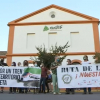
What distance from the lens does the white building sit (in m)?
23.0

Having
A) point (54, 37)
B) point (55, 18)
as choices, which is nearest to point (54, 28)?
point (54, 37)

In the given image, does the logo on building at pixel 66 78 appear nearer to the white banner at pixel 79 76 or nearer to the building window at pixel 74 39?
the white banner at pixel 79 76

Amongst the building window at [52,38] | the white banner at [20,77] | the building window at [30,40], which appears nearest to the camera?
the white banner at [20,77]

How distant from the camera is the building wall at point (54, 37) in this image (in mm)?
23188

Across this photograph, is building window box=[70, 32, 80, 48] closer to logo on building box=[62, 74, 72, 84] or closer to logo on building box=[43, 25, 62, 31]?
logo on building box=[43, 25, 62, 31]

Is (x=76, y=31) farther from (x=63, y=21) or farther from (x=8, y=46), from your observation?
(x=8, y=46)

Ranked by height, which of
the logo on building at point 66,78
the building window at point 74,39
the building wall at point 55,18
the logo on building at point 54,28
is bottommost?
the logo on building at point 66,78

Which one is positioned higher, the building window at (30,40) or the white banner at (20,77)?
the building window at (30,40)

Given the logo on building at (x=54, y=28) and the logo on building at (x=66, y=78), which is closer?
the logo on building at (x=66, y=78)

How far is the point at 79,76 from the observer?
30.0 feet

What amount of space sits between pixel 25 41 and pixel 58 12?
6.62m

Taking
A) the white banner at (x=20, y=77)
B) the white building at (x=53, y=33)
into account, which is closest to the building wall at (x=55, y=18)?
the white building at (x=53, y=33)

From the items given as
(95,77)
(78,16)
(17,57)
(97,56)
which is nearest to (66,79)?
(95,77)

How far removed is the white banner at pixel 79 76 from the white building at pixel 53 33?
13504 mm
